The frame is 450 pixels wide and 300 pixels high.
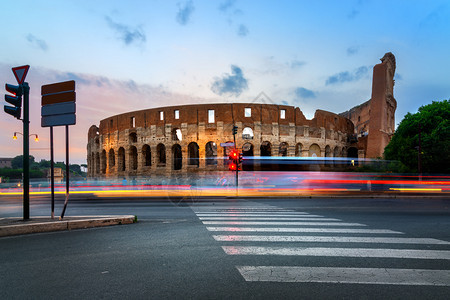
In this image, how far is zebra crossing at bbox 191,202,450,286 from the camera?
3.31m

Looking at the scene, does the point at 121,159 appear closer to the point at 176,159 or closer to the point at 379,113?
the point at 176,159

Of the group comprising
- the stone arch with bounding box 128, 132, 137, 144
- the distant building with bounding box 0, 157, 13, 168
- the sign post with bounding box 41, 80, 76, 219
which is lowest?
the distant building with bounding box 0, 157, 13, 168

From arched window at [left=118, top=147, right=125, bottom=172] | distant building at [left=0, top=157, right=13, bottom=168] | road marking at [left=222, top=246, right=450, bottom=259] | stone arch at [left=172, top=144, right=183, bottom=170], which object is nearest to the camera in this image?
road marking at [left=222, top=246, right=450, bottom=259]

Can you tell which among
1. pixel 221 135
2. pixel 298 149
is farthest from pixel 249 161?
pixel 298 149

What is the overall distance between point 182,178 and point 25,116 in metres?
27.0

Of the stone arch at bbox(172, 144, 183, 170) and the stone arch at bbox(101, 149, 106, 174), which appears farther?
the stone arch at bbox(101, 149, 106, 174)

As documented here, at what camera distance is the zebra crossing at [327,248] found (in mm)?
3314

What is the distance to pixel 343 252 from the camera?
4359mm

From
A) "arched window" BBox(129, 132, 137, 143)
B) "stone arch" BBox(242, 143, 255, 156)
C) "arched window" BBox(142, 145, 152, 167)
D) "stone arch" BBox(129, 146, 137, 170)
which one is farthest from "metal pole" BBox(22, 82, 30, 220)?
"stone arch" BBox(129, 146, 137, 170)

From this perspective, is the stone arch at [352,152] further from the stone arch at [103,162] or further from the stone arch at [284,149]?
the stone arch at [103,162]

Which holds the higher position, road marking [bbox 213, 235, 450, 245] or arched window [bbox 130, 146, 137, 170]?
arched window [bbox 130, 146, 137, 170]

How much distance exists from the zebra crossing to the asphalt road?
16 mm

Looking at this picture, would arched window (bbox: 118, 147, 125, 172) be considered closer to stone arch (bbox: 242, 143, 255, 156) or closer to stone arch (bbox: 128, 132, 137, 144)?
stone arch (bbox: 128, 132, 137, 144)

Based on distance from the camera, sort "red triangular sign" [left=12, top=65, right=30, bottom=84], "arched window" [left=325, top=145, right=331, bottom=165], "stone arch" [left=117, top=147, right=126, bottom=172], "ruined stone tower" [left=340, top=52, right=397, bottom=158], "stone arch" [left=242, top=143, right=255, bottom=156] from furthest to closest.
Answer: "ruined stone tower" [left=340, top=52, right=397, bottom=158]
"stone arch" [left=117, top=147, right=126, bottom=172]
"arched window" [left=325, top=145, right=331, bottom=165]
"stone arch" [left=242, top=143, right=255, bottom=156]
"red triangular sign" [left=12, top=65, right=30, bottom=84]
